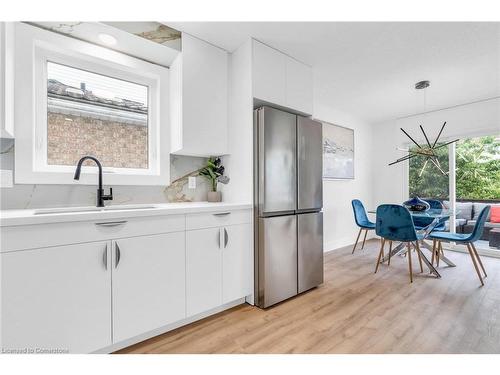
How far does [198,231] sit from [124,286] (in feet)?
1.95

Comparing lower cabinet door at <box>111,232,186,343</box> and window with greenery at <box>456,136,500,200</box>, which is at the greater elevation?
window with greenery at <box>456,136,500,200</box>

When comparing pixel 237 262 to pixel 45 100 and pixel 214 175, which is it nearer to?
pixel 214 175

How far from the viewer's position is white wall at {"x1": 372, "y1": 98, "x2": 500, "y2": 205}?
3.76 m

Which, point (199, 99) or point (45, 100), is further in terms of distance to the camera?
point (199, 99)

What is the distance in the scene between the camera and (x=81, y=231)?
52.9 inches

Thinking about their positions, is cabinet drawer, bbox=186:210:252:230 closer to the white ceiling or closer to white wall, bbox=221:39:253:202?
white wall, bbox=221:39:253:202

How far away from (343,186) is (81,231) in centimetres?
407

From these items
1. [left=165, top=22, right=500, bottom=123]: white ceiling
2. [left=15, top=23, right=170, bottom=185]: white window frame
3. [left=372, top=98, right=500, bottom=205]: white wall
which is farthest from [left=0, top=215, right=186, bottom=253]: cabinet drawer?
[left=372, top=98, right=500, bottom=205]: white wall

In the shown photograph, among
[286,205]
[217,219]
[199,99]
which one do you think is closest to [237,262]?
[217,219]

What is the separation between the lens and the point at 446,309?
6.82 feet

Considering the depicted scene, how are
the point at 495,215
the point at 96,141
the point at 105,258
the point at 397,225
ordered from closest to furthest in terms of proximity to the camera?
the point at 105,258, the point at 96,141, the point at 397,225, the point at 495,215

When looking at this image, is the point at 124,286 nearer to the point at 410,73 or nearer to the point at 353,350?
the point at 353,350

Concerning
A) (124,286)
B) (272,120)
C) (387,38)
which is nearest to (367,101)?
(387,38)

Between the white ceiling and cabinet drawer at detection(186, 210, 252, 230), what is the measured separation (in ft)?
5.23
